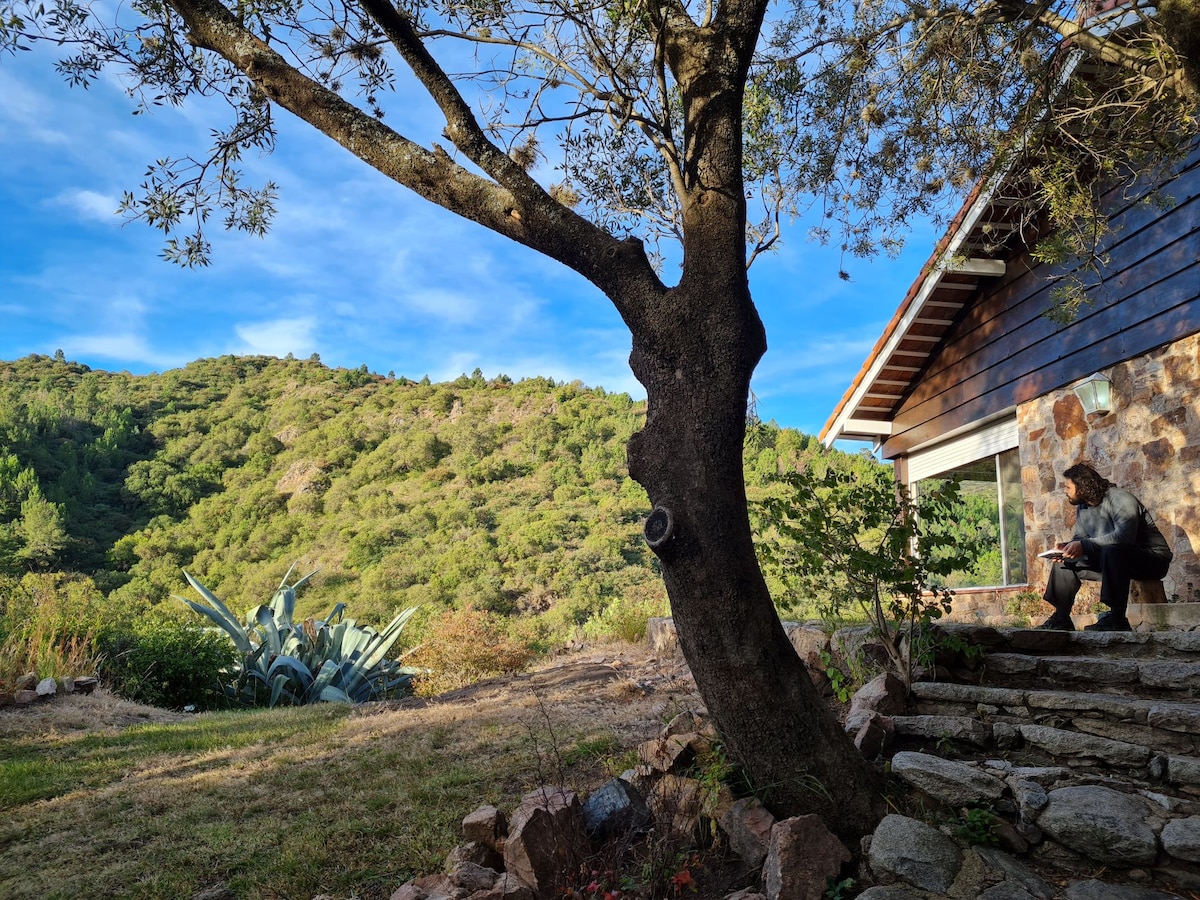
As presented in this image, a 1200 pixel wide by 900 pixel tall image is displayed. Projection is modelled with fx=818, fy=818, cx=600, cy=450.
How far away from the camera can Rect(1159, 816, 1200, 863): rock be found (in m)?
2.74

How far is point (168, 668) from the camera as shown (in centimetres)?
976

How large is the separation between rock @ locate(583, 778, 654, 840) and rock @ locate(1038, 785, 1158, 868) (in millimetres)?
1541

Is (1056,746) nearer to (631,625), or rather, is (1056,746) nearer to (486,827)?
(486,827)

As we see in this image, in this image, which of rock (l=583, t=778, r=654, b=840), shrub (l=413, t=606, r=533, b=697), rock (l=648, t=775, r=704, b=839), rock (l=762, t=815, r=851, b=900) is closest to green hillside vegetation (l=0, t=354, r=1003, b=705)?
shrub (l=413, t=606, r=533, b=697)

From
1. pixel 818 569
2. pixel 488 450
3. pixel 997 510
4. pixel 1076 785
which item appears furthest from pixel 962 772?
pixel 488 450

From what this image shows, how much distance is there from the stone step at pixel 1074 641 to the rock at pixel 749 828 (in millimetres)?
1770

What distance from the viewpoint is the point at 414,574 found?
25.4 meters

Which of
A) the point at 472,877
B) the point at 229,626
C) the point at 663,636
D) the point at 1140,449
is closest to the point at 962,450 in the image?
the point at 1140,449

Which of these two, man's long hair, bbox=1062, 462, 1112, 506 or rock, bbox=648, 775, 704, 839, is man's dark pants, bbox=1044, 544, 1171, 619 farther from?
rock, bbox=648, 775, 704, 839

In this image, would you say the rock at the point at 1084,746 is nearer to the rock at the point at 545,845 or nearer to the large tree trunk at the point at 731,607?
the large tree trunk at the point at 731,607

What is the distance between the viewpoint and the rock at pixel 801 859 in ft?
9.12

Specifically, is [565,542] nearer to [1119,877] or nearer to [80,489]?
[80,489]

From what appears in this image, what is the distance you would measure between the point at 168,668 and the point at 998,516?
989 centimetres

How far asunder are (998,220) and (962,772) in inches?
280
